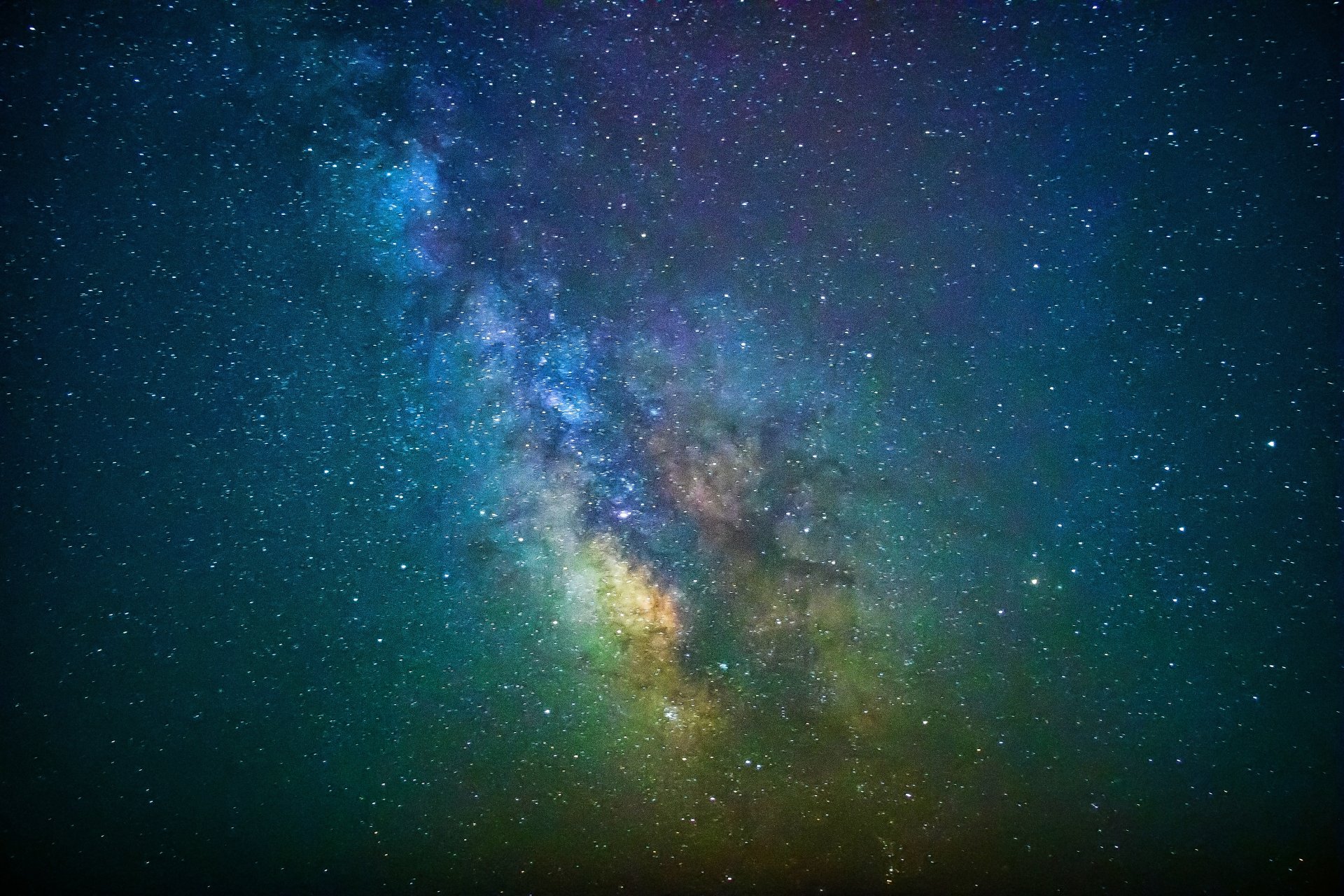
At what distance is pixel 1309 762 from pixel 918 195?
1017mm

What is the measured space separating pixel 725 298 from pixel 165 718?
107 centimetres

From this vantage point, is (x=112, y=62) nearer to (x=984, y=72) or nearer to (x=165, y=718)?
(x=165, y=718)

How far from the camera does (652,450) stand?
0.80 meters

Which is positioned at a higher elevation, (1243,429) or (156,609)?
(1243,429)

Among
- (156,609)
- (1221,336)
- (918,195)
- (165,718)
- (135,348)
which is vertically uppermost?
(918,195)

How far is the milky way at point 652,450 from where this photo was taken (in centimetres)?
78

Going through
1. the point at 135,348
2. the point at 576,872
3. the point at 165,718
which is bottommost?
the point at 576,872

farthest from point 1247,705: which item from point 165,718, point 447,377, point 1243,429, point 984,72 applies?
point 165,718

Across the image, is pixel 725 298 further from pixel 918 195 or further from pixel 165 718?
pixel 165 718

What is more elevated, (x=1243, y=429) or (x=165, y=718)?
(x=1243, y=429)

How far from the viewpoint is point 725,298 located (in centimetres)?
81

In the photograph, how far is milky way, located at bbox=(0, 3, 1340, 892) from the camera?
0.78 metres

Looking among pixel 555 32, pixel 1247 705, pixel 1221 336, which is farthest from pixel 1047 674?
pixel 555 32

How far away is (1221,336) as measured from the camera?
2.51ft
